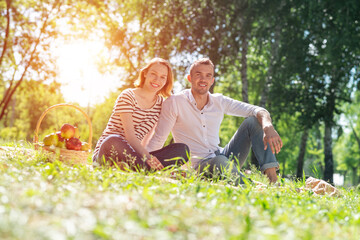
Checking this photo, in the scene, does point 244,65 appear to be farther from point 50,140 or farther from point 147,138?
point 50,140

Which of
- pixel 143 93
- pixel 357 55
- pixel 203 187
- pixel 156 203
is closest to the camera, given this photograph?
pixel 156 203

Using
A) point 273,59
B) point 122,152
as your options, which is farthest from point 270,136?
point 273,59

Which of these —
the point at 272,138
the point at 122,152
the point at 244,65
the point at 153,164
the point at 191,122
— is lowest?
the point at 153,164

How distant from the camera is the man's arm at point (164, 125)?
5.13 m

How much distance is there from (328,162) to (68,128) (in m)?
12.0

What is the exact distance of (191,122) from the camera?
539cm

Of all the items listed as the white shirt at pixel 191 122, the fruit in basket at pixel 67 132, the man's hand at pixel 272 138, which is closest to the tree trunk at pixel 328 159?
the white shirt at pixel 191 122

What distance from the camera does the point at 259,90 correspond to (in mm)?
17984

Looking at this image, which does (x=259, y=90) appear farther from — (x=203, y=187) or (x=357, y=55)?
(x=203, y=187)

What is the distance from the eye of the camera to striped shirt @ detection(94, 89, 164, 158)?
4.85 metres

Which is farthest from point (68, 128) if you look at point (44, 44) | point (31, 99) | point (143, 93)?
point (31, 99)

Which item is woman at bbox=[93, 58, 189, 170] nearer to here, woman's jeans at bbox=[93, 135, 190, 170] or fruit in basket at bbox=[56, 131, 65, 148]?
woman's jeans at bbox=[93, 135, 190, 170]

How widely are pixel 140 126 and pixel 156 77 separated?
A: 29.1 inches

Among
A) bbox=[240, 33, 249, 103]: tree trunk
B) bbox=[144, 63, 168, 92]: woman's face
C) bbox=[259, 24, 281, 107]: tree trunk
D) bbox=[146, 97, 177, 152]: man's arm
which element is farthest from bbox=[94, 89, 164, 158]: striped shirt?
bbox=[259, 24, 281, 107]: tree trunk
